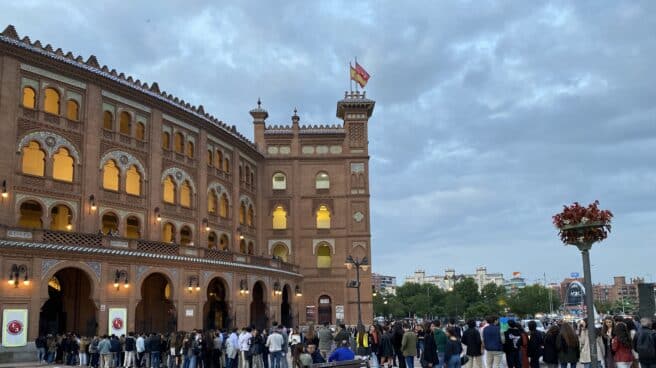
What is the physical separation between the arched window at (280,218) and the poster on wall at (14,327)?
29.9 m

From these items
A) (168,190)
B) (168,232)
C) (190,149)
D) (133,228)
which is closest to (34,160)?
(133,228)

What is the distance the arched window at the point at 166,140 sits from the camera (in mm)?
40822

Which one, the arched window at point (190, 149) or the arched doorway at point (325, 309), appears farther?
the arched doorway at point (325, 309)

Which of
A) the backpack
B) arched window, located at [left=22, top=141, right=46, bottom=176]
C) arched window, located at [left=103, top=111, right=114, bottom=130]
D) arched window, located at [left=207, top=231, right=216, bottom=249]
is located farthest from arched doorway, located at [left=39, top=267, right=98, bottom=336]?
the backpack

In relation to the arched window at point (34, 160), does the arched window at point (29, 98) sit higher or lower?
higher

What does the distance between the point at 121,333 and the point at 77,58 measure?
570 inches

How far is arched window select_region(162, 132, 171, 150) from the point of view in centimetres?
4082

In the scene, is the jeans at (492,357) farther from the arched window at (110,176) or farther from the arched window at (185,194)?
the arched window at (185,194)

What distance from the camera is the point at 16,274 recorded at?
28.4 m

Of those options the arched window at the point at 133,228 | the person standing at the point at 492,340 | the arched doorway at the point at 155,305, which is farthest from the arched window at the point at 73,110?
the person standing at the point at 492,340

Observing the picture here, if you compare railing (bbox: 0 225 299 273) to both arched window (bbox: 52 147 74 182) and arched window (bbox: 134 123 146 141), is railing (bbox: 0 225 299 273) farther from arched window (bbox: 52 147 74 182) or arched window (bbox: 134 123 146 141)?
arched window (bbox: 134 123 146 141)

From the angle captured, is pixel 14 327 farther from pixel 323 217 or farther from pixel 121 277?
pixel 323 217

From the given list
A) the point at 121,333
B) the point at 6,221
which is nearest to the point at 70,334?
the point at 121,333

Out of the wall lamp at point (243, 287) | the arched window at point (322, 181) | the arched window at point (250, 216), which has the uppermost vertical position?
the arched window at point (322, 181)
